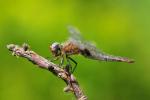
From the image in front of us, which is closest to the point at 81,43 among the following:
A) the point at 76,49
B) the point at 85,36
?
the point at 76,49

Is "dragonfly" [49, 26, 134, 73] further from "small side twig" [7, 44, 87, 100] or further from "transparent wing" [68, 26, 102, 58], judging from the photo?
"small side twig" [7, 44, 87, 100]

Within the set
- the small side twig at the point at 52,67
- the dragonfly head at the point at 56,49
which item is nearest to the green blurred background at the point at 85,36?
the dragonfly head at the point at 56,49

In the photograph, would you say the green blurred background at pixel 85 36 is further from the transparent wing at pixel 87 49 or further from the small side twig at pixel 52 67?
the small side twig at pixel 52 67

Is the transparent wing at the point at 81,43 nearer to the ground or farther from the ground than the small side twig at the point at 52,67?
farther from the ground

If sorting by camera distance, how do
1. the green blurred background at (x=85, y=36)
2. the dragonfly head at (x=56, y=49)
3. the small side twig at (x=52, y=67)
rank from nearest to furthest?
1. the small side twig at (x=52, y=67)
2. the dragonfly head at (x=56, y=49)
3. the green blurred background at (x=85, y=36)

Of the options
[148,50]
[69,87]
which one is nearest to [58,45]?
[69,87]

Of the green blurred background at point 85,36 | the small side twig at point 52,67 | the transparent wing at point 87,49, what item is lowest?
the small side twig at point 52,67
